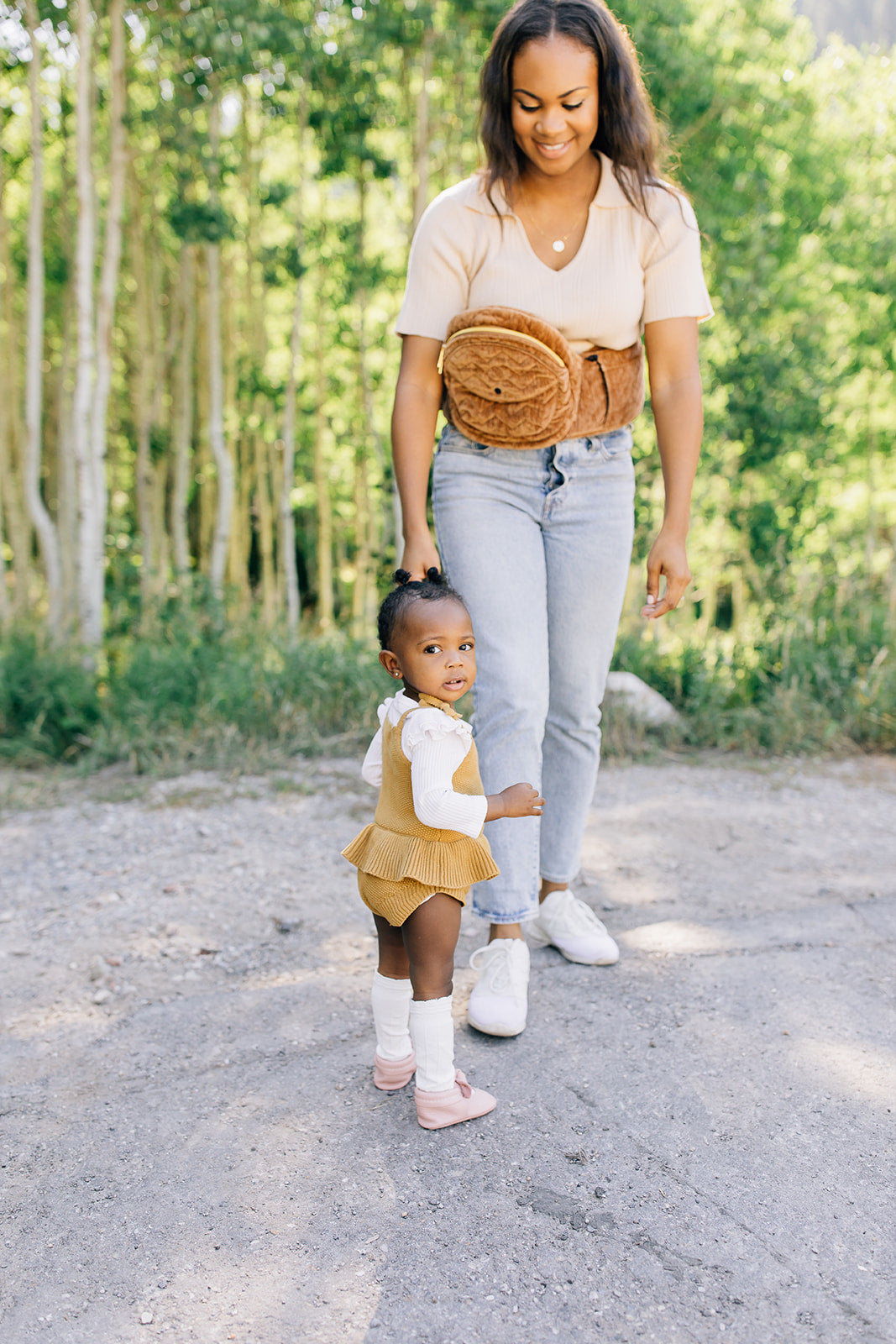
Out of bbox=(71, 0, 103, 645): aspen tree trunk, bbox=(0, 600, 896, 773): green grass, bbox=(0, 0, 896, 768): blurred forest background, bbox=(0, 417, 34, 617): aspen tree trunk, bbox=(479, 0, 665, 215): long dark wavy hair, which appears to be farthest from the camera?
bbox=(0, 417, 34, 617): aspen tree trunk

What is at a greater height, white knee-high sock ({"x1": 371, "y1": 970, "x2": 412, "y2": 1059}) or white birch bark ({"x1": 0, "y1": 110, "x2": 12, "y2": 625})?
white birch bark ({"x1": 0, "y1": 110, "x2": 12, "y2": 625})

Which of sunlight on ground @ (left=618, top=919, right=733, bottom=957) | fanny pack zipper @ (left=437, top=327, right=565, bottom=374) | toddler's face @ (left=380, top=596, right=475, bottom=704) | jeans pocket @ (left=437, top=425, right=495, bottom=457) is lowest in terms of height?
sunlight on ground @ (left=618, top=919, right=733, bottom=957)

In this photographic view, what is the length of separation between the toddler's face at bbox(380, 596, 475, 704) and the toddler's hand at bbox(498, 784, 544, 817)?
0.20m

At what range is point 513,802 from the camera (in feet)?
5.65

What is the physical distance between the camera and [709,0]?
955 cm

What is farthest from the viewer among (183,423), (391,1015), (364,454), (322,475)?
(364,454)

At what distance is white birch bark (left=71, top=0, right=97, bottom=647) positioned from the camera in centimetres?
600

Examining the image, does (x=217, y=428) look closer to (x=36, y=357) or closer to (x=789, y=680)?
(x=36, y=357)

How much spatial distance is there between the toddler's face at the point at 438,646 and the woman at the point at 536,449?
39cm

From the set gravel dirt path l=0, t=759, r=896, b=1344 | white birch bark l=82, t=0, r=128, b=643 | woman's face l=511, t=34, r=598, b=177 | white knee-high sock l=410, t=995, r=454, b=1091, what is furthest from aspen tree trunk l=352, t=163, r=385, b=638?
white knee-high sock l=410, t=995, r=454, b=1091

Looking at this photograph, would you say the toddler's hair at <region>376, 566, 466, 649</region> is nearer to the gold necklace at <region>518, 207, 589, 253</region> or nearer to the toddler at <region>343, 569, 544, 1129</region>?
the toddler at <region>343, 569, 544, 1129</region>

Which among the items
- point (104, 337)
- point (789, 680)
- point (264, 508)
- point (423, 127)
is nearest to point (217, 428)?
point (104, 337)

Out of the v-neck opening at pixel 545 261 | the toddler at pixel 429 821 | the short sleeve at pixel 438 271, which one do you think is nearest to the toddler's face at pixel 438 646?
the toddler at pixel 429 821

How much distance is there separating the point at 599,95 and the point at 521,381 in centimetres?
65
